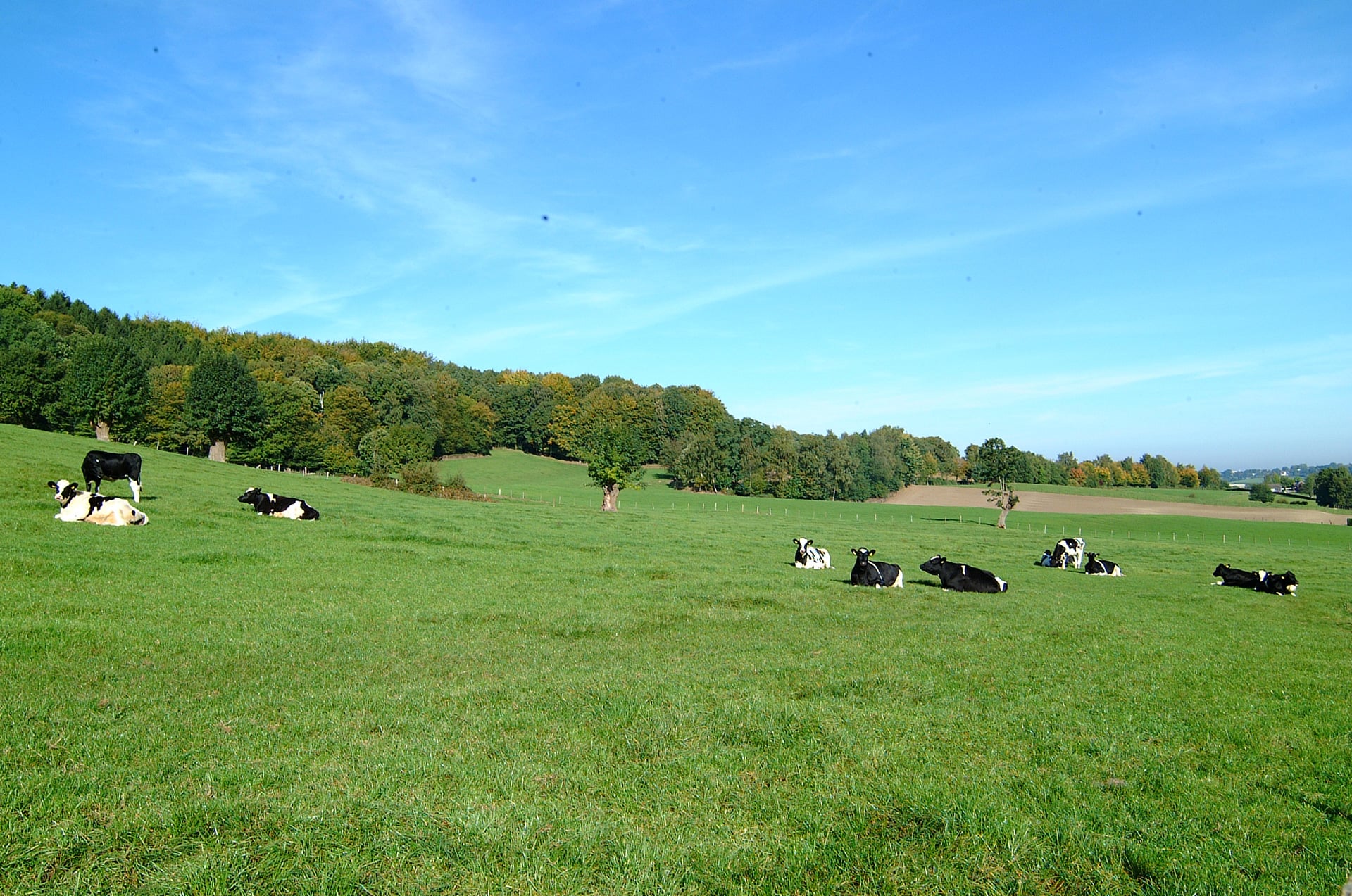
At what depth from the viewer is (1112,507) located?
4186 inches

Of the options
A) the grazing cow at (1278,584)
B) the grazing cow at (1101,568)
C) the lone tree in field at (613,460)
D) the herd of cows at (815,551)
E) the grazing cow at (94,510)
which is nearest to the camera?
the grazing cow at (94,510)

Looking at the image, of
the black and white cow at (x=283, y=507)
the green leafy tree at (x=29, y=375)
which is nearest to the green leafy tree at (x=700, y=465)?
the green leafy tree at (x=29, y=375)

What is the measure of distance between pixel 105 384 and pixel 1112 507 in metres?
120

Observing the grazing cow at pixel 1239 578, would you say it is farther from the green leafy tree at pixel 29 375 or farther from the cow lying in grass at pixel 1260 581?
the green leafy tree at pixel 29 375

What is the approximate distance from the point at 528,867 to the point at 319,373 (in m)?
128

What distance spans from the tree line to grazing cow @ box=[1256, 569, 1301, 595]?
4303 cm

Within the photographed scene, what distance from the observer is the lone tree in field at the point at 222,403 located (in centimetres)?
7588

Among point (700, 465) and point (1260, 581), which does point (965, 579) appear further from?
point (700, 465)

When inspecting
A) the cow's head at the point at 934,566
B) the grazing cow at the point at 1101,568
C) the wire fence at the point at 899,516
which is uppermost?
the cow's head at the point at 934,566

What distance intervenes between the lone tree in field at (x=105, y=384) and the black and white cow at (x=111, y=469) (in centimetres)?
5447

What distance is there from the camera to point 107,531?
60.5 ft

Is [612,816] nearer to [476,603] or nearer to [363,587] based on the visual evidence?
[476,603]

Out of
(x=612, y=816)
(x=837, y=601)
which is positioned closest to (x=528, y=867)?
(x=612, y=816)

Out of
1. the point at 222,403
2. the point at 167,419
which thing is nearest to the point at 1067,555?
the point at 222,403
